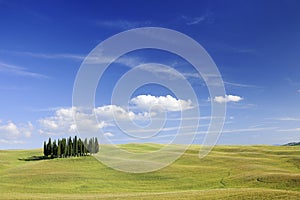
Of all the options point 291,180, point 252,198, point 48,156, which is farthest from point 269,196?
point 48,156

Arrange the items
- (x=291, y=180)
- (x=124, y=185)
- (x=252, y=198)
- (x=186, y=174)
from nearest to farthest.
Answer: (x=252, y=198)
(x=291, y=180)
(x=124, y=185)
(x=186, y=174)

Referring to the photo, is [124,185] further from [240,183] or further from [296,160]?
[296,160]

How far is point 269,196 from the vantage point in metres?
40.2

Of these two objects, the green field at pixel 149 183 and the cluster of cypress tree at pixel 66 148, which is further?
the cluster of cypress tree at pixel 66 148

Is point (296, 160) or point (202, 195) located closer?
point (202, 195)

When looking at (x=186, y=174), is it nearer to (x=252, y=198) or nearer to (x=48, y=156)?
(x=252, y=198)

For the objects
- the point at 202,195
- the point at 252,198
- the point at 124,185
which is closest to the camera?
the point at 252,198

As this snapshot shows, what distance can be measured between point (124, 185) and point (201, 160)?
41834 millimetres

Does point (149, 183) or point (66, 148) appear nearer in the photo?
point (149, 183)

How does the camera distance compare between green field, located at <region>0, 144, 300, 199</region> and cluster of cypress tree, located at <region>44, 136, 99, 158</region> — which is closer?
green field, located at <region>0, 144, 300, 199</region>

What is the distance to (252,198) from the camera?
3984 cm

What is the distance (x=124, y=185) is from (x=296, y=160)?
54.6 metres

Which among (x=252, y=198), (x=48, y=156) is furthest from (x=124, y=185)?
(x=48, y=156)

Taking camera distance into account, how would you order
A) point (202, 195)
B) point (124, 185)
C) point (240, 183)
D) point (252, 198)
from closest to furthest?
1. point (252, 198)
2. point (202, 195)
3. point (240, 183)
4. point (124, 185)
